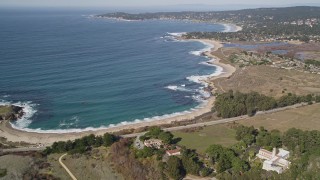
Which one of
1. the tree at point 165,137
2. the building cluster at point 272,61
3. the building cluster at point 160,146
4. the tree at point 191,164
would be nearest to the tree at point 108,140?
the building cluster at point 160,146

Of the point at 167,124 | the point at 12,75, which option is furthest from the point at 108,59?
the point at 167,124

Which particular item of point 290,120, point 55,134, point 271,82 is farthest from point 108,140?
point 271,82

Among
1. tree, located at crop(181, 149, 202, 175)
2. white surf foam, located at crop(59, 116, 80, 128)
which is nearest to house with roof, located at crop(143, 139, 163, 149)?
tree, located at crop(181, 149, 202, 175)

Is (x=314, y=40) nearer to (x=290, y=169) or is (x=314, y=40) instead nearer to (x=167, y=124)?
(x=167, y=124)

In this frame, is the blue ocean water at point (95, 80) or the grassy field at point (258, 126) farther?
the blue ocean water at point (95, 80)

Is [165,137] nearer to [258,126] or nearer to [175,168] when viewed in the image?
[175,168]

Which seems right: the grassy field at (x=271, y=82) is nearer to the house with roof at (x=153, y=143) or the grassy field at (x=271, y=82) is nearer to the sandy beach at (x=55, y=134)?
the sandy beach at (x=55, y=134)
